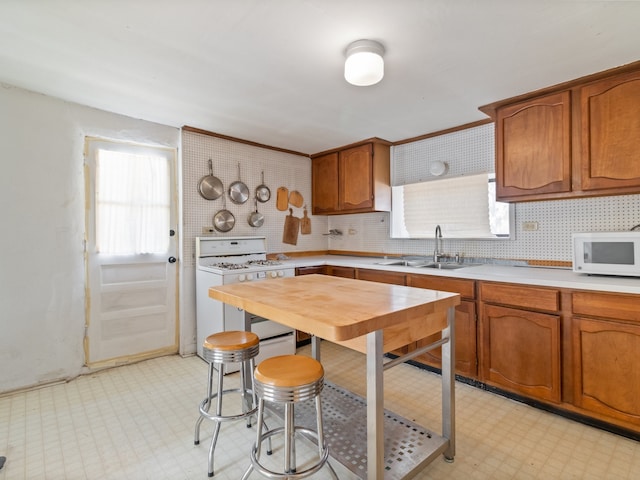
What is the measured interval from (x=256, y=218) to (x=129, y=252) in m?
1.34

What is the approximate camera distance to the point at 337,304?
4.65ft

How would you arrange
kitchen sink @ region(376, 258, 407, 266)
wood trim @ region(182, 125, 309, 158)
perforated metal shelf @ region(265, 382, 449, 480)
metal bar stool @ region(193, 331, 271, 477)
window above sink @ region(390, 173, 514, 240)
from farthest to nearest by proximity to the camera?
1. kitchen sink @ region(376, 258, 407, 266)
2. wood trim @ region(182, 125, 309, 158)
3. window above sink @ region(390, 173, 514, 240)
4. metal bar stool @ region(193, 331, 271, 477)
5. perforated metal shelf @ region(265, 382, 449, 480)

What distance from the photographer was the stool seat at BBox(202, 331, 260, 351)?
1.71 m

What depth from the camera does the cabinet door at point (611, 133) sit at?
2002 millimetres

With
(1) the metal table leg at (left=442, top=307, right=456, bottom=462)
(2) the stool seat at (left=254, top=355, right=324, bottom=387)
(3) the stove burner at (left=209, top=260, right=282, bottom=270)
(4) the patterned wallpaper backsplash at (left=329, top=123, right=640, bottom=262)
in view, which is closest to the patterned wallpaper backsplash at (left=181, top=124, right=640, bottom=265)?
(4) the patterned wallpaper backsplash at (left=329, top=123, right=640, bottom=262)

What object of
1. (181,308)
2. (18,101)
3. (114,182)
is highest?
(18,101)

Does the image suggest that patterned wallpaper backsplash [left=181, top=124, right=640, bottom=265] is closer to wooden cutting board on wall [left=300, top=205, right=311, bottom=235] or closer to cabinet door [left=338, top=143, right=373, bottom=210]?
wooden cutting board on wall [left=300, top=205, right=311, bottom=235]

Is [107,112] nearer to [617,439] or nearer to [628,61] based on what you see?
[628,61]

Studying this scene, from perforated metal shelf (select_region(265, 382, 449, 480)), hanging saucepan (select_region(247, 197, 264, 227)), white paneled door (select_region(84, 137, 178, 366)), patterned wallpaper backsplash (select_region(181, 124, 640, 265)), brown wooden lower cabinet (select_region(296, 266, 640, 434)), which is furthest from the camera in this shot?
hanging saucepan (select_region(247, 197, 264, 227))

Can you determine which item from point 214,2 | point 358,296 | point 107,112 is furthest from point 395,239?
point 107,112

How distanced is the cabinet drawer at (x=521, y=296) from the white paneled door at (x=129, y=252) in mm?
2858

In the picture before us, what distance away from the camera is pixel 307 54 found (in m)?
1.91

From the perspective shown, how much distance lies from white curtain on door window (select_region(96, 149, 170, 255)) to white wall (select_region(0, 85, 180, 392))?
0.52ft

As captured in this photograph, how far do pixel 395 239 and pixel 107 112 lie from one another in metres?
3.15
